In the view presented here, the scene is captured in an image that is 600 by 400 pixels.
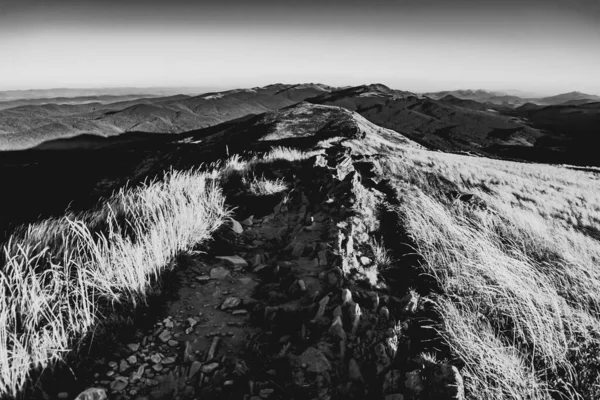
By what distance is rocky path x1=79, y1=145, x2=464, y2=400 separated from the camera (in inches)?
86.8

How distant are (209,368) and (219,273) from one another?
142cm

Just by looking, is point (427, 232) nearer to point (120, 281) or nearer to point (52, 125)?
point (120, 281)

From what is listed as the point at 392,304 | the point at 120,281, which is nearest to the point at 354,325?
the point at 392,304

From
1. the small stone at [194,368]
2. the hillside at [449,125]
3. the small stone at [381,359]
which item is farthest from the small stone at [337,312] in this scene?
the hillside at [449,125]

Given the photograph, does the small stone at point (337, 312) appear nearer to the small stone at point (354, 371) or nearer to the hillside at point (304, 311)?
the hillside at point (304, 311)

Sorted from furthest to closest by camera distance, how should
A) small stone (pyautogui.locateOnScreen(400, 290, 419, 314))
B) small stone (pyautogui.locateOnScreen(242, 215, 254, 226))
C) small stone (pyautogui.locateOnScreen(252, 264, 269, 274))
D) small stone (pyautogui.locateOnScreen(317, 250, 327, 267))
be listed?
small stone (pyautogui.locateOnScreen(242, 215, 254, 226)), small stone (pyautogui.locateOnScreen(252, 264, 269, 274)), small stone (pyautogui.locateOnScreen(317, 250, 327, 267)), small stone (pyautogui.locateOnScreen(400, 290, 419, 314))

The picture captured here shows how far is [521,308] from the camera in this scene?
9.03 ft

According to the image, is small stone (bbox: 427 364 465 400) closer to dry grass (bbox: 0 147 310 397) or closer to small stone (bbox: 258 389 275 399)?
small stone (bbox: 258 389 275 399)

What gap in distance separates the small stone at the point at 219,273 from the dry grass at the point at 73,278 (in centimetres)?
47

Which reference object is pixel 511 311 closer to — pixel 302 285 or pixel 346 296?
pixel 346 296

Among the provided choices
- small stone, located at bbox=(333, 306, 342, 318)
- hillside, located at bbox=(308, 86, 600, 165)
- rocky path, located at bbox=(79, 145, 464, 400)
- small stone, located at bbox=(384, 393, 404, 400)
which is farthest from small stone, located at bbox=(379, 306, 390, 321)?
hillside, located at bbox=(308, 86, 600, 165)

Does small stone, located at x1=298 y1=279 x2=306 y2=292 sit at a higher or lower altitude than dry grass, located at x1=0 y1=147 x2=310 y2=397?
lower

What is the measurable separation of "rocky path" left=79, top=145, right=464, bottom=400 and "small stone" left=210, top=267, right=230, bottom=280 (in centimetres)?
1

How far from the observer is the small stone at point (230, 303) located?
3158 millimetres
